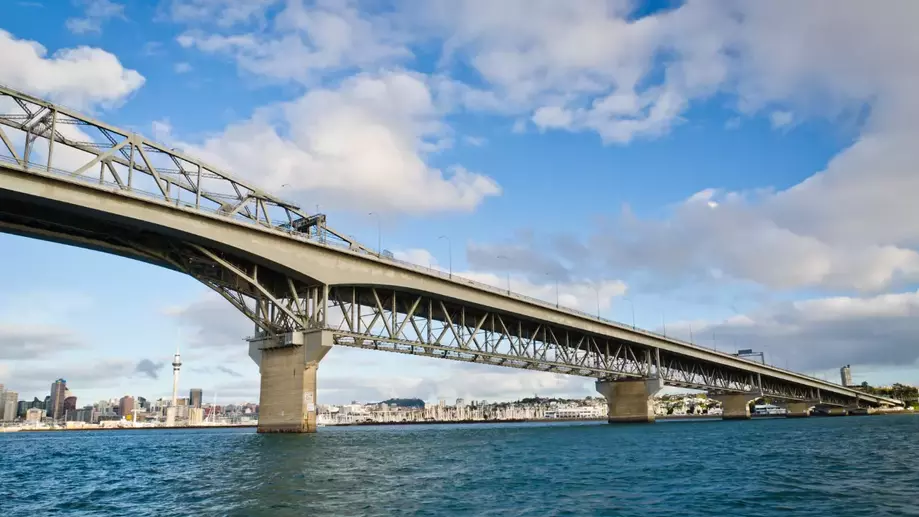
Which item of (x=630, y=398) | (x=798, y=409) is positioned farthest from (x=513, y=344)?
(x=798, y=409)

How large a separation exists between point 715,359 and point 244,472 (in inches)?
4372

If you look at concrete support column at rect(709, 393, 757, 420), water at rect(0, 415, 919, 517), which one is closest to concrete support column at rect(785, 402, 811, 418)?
concrete support column at rect(709, 393, 757, 420)

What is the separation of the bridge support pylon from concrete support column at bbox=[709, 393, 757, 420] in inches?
4527

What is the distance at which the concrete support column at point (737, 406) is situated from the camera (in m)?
145

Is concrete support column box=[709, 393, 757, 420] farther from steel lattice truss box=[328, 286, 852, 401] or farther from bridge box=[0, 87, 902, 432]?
bridge box=[0, 87, 902, 432]

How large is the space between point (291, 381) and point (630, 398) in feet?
228

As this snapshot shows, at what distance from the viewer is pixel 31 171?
4288cm

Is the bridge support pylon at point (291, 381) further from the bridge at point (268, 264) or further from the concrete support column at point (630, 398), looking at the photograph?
the concrete support column at point (630, 398)

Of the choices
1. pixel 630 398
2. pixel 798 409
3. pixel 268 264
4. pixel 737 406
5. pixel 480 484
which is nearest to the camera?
pixel 480 484

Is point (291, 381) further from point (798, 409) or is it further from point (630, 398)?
point (798, 409)

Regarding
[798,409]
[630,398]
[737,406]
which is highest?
[630,398]

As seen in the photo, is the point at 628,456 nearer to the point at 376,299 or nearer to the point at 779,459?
the point at 779,459

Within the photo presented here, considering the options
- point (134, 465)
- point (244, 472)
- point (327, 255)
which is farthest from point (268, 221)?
point (244, 472)

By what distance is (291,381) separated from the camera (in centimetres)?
5984
